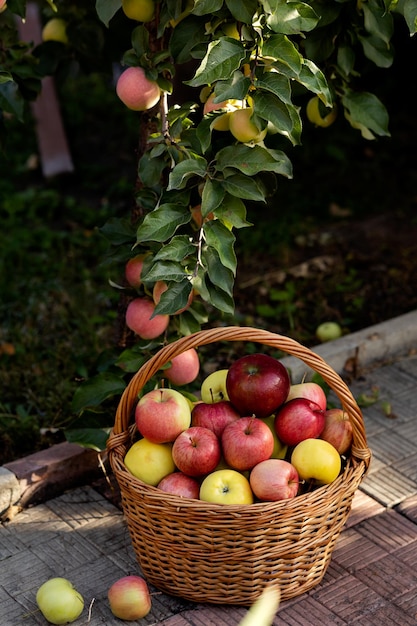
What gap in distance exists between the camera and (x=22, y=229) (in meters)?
5.07

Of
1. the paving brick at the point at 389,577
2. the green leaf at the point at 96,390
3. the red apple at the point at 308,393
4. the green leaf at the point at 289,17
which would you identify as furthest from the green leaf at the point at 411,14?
the paving brick at the point at 389,577

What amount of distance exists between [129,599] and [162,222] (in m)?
1.06

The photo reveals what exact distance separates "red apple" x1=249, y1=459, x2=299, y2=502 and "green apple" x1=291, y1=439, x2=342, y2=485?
37mm

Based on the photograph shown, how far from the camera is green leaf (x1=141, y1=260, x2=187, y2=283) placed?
2.49 m

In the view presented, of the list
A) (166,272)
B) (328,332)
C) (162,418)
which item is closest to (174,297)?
(166,272)

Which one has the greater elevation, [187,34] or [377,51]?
[187,34]

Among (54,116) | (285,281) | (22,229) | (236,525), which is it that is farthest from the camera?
(54,116)

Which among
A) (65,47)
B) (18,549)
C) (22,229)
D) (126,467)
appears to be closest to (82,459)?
(18,549)

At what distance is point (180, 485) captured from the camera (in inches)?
97.5

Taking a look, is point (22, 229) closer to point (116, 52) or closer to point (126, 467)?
point (116, 52)

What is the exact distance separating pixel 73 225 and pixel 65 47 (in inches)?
76.0

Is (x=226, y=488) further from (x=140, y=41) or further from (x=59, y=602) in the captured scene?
(x=140, y=41)

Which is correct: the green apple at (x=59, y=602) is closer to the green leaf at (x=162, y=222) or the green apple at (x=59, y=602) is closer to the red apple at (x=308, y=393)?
the red apple at (x=308, y=393)

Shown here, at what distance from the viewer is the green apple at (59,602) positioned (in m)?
2.45
